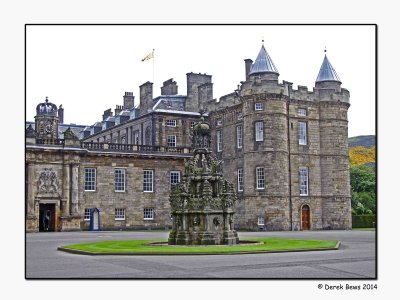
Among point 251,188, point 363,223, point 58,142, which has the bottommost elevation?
point 363,223

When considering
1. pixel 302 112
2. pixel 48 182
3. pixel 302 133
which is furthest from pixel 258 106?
pixel 48 182

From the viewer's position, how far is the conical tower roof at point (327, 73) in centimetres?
4803

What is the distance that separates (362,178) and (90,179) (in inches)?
1190

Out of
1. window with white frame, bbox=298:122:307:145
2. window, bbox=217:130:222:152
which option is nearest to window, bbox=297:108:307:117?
window with white frame, bbox=298:122:307:145

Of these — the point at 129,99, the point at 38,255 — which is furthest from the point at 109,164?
the point at 38,255

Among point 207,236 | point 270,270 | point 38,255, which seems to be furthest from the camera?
point 207,236

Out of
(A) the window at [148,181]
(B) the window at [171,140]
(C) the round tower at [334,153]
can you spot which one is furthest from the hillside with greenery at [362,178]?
(A) the window at [148,181]

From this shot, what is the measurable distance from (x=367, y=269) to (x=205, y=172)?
33.1ft

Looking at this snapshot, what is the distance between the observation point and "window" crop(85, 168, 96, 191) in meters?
45.5

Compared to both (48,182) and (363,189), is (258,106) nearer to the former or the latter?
(48,182)

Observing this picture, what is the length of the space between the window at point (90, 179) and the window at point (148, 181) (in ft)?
13.9

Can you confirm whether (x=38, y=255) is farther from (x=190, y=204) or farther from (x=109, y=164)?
(x=109, y=164)

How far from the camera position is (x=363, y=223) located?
51344 millimetres
